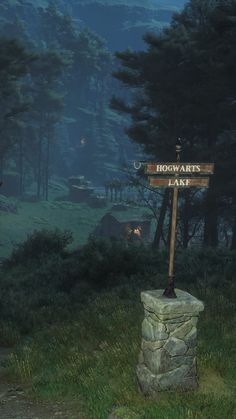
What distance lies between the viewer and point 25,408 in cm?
757

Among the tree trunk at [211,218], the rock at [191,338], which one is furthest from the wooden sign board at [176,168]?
the tree trunk at [211,218]

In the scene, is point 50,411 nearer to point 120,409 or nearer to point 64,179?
point 120,409

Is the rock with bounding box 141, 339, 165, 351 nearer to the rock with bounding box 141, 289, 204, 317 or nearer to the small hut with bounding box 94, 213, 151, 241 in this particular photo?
the rock with bounding box 141, 289, 204, 317

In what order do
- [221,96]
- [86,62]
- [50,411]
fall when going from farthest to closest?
1. [86,62]
2. [221,96]
3. [50,411]

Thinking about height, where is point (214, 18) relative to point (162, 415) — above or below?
above

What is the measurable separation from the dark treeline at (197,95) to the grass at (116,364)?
15520 millimetres

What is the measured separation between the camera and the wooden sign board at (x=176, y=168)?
24.6ft

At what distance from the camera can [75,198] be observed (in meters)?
85.4

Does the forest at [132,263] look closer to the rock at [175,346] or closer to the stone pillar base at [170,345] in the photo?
the stone pillar base at [170,345]

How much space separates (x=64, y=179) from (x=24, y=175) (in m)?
23.2

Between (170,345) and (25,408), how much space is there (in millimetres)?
2558

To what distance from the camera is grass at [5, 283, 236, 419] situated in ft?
21.6

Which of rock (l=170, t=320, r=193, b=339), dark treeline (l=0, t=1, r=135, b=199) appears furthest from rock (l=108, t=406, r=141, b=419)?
dark treeline (l=0, t=1, r=135, b=199)

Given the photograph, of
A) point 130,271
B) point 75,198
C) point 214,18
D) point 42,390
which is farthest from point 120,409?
point 75,198
